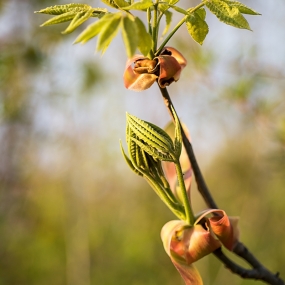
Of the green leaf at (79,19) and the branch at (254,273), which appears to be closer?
the green leaf at (79,19)

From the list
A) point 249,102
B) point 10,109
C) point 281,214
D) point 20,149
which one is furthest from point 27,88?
point 281,214

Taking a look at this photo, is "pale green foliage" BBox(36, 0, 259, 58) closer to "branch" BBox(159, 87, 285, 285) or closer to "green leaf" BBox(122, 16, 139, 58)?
"green leaf" BBox(122, 16, 139, 58)

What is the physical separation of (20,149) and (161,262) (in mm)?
1699

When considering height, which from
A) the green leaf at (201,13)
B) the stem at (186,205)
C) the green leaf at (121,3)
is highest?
the green leaf at (121,3)

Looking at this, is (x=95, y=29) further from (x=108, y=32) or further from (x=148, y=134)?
(x=148, y=134)

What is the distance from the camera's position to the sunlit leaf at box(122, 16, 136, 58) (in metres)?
0.31

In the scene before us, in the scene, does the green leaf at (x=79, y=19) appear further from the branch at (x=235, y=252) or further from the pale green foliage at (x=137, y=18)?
the branch at (x=235, y=252)

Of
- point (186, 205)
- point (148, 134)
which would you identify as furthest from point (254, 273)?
point (148, 134)

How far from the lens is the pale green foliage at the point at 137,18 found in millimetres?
322

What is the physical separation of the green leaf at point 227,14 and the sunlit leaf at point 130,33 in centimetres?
11

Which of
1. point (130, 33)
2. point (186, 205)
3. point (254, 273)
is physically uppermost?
point (130, 33)

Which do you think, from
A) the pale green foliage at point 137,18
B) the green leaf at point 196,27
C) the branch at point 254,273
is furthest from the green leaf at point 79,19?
the branch at point 254,273

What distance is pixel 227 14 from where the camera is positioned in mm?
399

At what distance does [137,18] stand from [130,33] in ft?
0.11
